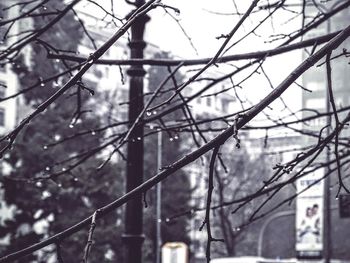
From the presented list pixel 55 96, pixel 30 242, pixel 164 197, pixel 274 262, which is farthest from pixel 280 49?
pixel 164 197

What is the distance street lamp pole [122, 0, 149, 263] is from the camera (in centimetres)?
455

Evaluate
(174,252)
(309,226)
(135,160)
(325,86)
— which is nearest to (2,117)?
(174,252)

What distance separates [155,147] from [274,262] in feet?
54.9

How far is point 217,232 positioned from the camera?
140ft

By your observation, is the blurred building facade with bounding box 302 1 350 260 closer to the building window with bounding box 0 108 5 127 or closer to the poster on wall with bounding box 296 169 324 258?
the poster on wall with bounding box 296 169 324 258

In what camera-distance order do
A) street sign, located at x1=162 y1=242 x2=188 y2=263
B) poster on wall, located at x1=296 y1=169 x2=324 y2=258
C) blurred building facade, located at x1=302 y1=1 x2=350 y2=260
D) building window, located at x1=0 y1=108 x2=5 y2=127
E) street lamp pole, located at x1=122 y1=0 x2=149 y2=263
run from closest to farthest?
street lamp pole, located at x1=122 y1=0 x2=149 y2=263 → blurred building facade, located at x1=302 y1=1 x2=350 y2=260 → poster on wall, located at x1=296 y1=169 x2=324 y2=258 → street sign, located at x1=162 y1=242 x2=188 y2=263 → building window, located at x1=0 y1=108 x2=5 y2=127

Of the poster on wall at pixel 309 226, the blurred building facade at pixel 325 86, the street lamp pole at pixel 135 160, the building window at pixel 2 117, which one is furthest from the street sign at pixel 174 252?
the building window at pixel 2 117

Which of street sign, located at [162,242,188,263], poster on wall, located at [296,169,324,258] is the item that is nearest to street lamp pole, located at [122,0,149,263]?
poster on wall, located at [296,169,324,258]

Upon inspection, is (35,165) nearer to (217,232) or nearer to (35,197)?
(35,197)

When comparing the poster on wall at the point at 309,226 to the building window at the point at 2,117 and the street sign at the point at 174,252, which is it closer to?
the street sign at the point at 174,252

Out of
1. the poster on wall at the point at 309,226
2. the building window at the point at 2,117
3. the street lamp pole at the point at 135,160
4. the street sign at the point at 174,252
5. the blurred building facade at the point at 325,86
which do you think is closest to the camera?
the street lamp pole at the point at 135,160

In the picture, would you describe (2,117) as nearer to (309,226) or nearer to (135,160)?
(309,226)

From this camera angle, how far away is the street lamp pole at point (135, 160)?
4.55 meters

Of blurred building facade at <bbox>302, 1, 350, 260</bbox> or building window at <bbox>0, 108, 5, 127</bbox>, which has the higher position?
building window at <bbox>0, 108, 5, 127</bbox>
